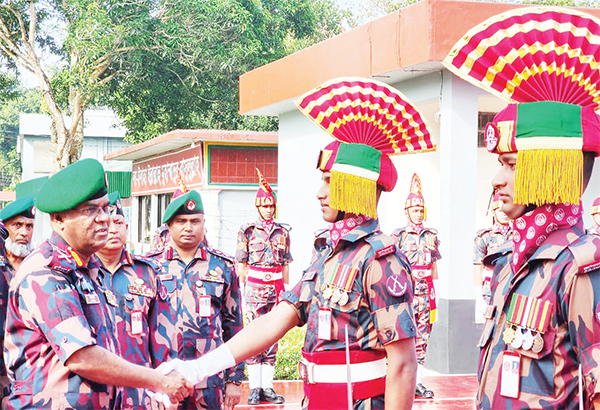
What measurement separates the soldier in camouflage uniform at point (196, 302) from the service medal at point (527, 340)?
2.87 m

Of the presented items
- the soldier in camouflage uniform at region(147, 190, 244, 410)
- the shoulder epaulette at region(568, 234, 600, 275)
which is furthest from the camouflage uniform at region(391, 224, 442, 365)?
the shoulder epaulette at region(568, 234, 600, 275)

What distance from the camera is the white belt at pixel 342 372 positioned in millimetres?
3666

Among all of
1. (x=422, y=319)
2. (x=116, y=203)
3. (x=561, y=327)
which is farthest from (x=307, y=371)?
(x=422, y=319)

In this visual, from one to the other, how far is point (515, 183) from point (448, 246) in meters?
6.71

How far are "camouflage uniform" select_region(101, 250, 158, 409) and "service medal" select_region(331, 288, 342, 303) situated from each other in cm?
145

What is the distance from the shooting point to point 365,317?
370cm

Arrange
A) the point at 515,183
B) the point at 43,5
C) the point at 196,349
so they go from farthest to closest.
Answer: the point at 43,5, the point at 196,349, the point at 515,183

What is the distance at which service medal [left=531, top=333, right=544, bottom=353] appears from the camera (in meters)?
2.77

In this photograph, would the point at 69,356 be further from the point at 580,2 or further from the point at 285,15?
the point at 580,2

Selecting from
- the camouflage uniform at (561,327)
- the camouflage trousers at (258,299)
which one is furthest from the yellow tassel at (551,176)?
the camouflage trousers at (258,299)

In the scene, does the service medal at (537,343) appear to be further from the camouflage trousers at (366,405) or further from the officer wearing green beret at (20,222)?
the officer wearing green beret at (20,222)

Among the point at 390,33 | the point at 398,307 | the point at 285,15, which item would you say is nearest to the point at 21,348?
the point at 398,307

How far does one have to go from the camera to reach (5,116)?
6856 cm

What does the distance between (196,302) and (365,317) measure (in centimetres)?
226
